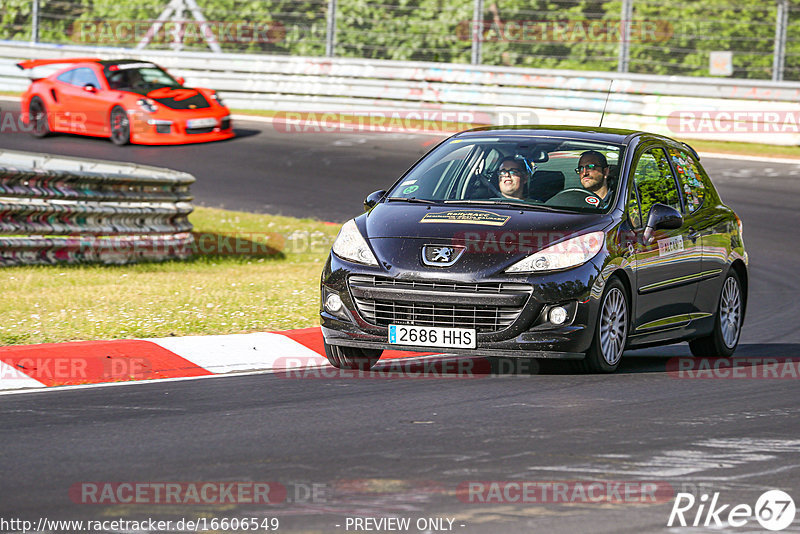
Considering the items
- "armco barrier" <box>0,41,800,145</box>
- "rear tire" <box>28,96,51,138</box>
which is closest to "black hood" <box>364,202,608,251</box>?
"armco barrier" <box>0,41,800,145</box>

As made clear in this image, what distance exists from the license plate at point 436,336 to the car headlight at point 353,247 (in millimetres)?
482

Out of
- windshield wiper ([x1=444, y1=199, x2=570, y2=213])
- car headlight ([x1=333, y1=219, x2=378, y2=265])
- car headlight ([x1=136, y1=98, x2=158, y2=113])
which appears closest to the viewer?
car headlight ([x1=333, y1=219, x2=378, y2=265])

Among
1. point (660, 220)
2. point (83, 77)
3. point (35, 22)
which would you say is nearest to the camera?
point (660, 220)

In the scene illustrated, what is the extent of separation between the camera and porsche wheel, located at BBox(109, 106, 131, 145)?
2403cm

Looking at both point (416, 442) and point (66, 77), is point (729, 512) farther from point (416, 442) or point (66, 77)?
point (66, 77)

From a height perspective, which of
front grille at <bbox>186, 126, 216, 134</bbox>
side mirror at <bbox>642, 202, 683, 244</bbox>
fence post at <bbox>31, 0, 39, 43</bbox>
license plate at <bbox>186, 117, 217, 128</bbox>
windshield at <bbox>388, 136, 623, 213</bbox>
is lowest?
front grille at <bbox>186, 126, 216, 134</bbox>

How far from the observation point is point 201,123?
24.1 metres

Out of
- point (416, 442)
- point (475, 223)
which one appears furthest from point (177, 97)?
point (416, 442)

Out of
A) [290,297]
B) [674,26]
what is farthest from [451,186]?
[674,26]

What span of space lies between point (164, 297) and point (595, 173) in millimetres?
4039

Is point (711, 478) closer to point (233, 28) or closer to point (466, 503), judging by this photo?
point (466, 503)

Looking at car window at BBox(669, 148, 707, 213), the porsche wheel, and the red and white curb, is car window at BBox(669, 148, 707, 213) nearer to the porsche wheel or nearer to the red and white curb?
the red and white curb

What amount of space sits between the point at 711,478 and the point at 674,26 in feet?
71.3

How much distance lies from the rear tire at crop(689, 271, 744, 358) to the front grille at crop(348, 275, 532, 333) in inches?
92.0
